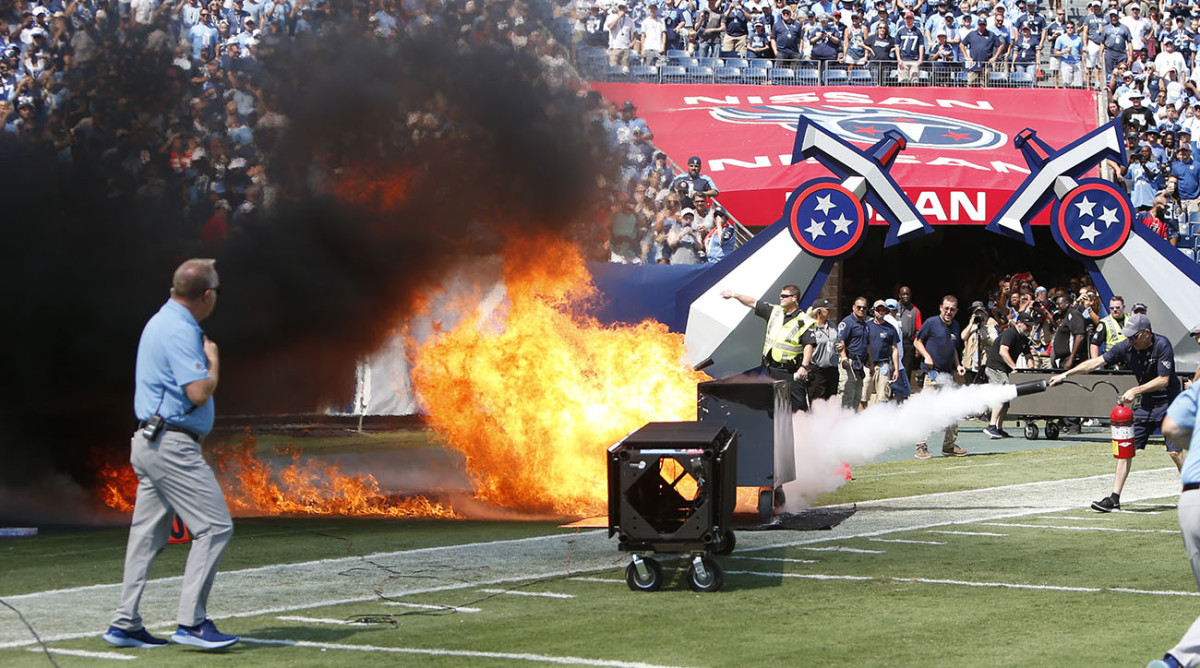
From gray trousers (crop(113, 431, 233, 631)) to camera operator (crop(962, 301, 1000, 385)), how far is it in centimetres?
1841

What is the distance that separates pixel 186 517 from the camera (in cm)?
735

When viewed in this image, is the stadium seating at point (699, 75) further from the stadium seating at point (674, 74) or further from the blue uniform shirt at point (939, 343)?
the blue uniform shirt at point (939, 343)

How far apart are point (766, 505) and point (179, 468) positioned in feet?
20.1

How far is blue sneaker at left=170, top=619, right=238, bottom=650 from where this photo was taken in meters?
7.24

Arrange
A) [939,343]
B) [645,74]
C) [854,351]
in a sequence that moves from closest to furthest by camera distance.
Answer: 1. [939,343]
2. [854,351]
3. [645,74]

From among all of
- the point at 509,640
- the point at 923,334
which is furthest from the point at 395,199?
the point at 923,334

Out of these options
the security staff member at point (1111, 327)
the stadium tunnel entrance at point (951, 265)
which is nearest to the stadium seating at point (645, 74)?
the stadium tunnel entrance at point (951, 265)

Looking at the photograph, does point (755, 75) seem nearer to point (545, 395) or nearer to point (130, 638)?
point (545, 395)

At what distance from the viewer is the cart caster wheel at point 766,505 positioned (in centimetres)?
1219

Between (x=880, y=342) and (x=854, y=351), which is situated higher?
(x=880, y=342)

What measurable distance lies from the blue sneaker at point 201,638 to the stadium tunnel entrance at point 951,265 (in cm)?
2282

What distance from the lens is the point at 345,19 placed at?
1426cm

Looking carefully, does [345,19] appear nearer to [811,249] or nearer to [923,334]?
[811,249]

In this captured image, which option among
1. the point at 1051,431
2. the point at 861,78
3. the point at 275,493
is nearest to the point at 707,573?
the point at 275,493
